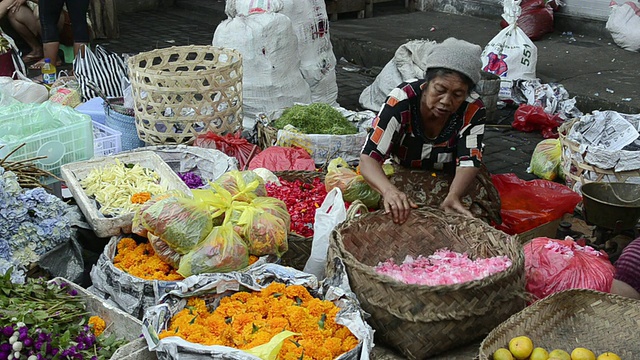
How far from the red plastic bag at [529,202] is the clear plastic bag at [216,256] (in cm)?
157

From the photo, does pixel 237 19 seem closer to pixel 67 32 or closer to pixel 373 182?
pixel 373 182

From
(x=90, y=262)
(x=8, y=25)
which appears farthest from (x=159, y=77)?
(x=8, y=25)

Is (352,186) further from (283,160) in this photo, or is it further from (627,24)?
(627,24)

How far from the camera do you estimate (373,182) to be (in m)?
3.08

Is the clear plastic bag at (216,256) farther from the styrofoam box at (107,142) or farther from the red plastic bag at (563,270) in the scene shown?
the styrofoam box at (107,142)

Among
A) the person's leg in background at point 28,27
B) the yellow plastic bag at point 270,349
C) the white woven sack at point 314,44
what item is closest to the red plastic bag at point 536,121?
the white woven sack at point 314,44

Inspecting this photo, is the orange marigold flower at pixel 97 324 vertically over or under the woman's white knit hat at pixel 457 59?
under

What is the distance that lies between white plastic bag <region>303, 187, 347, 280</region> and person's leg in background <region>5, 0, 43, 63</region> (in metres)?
5.74

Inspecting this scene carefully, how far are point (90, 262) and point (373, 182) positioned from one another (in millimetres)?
1422

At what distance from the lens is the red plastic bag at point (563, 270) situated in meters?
2.89

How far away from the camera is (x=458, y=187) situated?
123 inches

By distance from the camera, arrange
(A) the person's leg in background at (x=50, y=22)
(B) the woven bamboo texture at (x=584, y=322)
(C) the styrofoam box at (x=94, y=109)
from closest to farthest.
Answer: (B) the woven bamboo texture at (x=584, y=322), (C) the styrofoam box at (x=94, y=109), (A) the person's leg in background at (x=50, y=22)

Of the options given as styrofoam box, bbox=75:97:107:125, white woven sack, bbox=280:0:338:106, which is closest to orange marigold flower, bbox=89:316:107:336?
styrofoam box, bbox=75:97:107:125

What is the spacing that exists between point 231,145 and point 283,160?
1.13 ft
